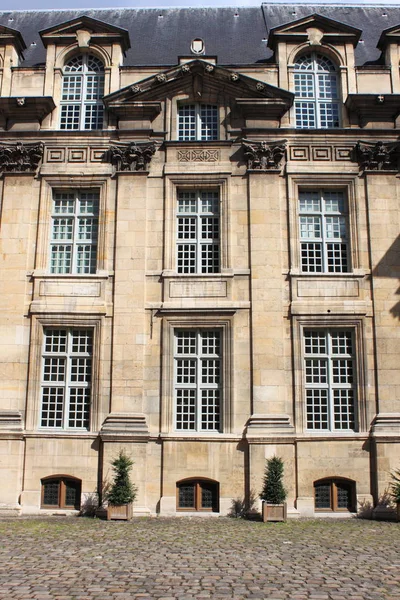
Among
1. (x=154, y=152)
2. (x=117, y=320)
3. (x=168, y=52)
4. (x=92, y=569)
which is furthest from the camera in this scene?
(x=168, y=52)

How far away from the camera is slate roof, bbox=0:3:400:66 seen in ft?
70.8

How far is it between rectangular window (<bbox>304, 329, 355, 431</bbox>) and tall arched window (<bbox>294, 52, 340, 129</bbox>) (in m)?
6.68

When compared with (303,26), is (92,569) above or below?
below

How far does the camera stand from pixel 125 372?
17453 millimetres

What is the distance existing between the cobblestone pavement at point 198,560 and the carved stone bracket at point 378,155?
33.0ft

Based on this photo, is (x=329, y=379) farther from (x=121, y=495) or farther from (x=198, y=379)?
(x=121, y=495)

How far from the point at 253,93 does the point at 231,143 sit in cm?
168

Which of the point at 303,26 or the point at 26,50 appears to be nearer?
the point at 303,26

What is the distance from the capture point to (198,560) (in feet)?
37.2

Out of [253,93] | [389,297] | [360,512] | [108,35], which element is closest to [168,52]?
[108,35]

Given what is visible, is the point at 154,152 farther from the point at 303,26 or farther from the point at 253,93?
the point at 303,26

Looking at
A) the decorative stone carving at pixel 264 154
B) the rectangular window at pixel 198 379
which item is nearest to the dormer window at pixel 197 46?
the decorative stone carving at pixel 264 154

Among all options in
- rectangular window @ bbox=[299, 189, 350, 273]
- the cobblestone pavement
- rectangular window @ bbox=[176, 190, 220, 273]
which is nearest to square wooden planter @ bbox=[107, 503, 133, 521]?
the cobblestone pavement

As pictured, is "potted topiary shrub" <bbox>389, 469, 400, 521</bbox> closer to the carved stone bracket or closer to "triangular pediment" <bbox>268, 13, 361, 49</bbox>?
the carved stone bracket
